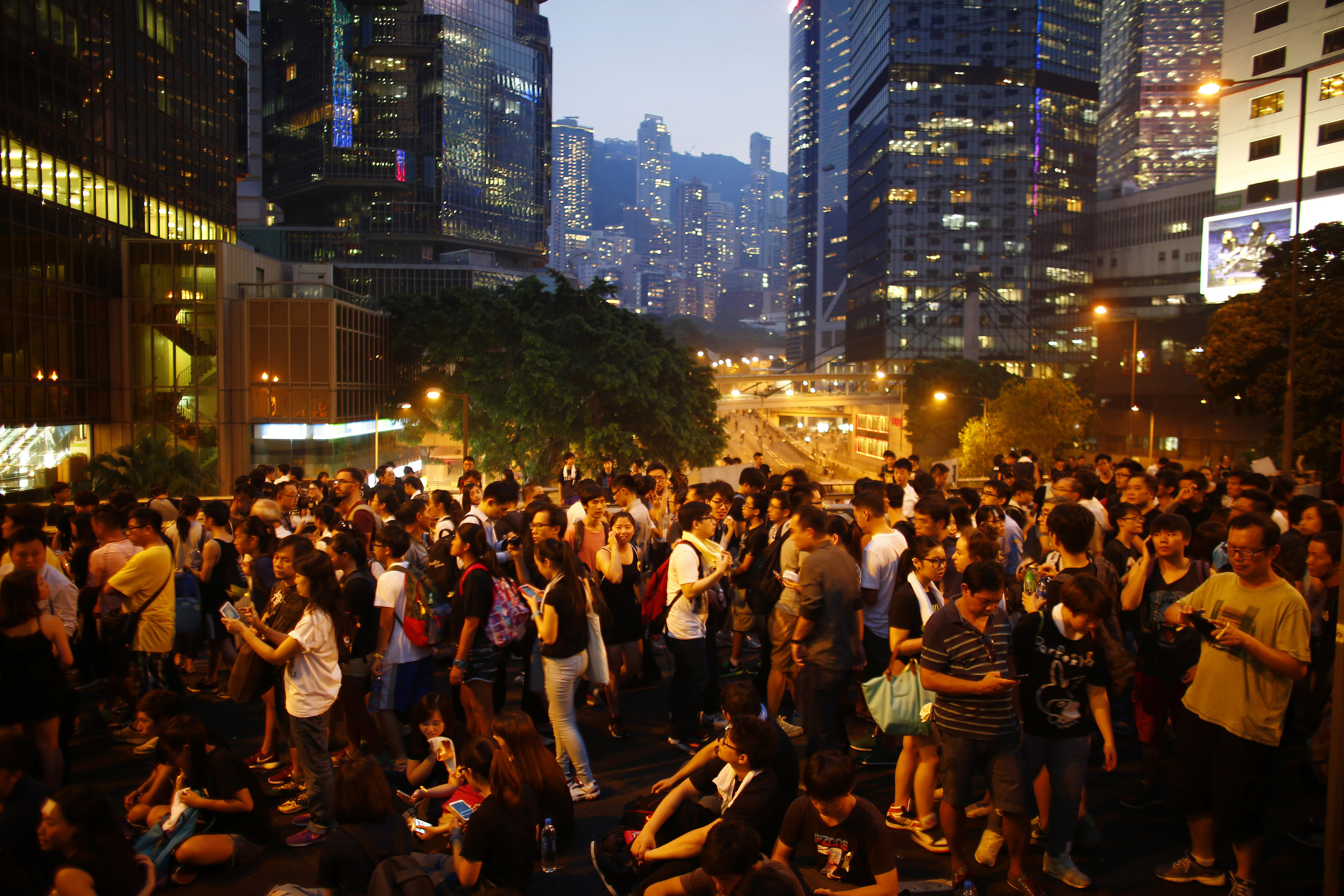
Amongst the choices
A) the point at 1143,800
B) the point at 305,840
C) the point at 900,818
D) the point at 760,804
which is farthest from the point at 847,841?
the point at 305,840

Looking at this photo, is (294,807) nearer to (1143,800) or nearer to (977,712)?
(977,712)

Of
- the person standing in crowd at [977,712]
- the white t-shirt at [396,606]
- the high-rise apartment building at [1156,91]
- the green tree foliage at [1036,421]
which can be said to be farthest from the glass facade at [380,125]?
the high-rise apartment building at [1156,91]

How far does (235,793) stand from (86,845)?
0.89 metres

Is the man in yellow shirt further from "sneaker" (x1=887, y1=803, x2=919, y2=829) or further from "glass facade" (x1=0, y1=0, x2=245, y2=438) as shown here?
"glass facade" (x1=0, y1=0, x2=245, y2=438)

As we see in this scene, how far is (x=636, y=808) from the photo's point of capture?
4.46m

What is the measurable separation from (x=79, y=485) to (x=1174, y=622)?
25163 mm

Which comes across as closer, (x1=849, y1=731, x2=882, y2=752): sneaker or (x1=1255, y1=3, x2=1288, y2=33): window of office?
(x1=849, y1=731, x2=882, y2=752): sneaker

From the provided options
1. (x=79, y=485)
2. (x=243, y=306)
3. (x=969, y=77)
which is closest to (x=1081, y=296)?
(x=969, y=77)

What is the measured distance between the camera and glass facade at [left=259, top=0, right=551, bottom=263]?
8194cm

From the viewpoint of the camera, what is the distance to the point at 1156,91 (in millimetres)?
179750

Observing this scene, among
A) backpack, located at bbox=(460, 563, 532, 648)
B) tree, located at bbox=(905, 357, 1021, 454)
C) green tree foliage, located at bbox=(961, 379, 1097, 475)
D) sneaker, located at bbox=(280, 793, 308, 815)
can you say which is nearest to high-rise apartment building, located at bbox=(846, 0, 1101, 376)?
tree, located at bbox=(905, 357, 1021, 454)

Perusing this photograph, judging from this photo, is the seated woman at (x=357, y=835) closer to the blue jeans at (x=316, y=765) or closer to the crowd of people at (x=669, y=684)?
the crowd of people at (x=669, y=684)

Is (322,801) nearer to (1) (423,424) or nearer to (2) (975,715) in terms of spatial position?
(2) (975,715)

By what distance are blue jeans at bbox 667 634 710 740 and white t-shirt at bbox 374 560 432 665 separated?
6.03 ft
